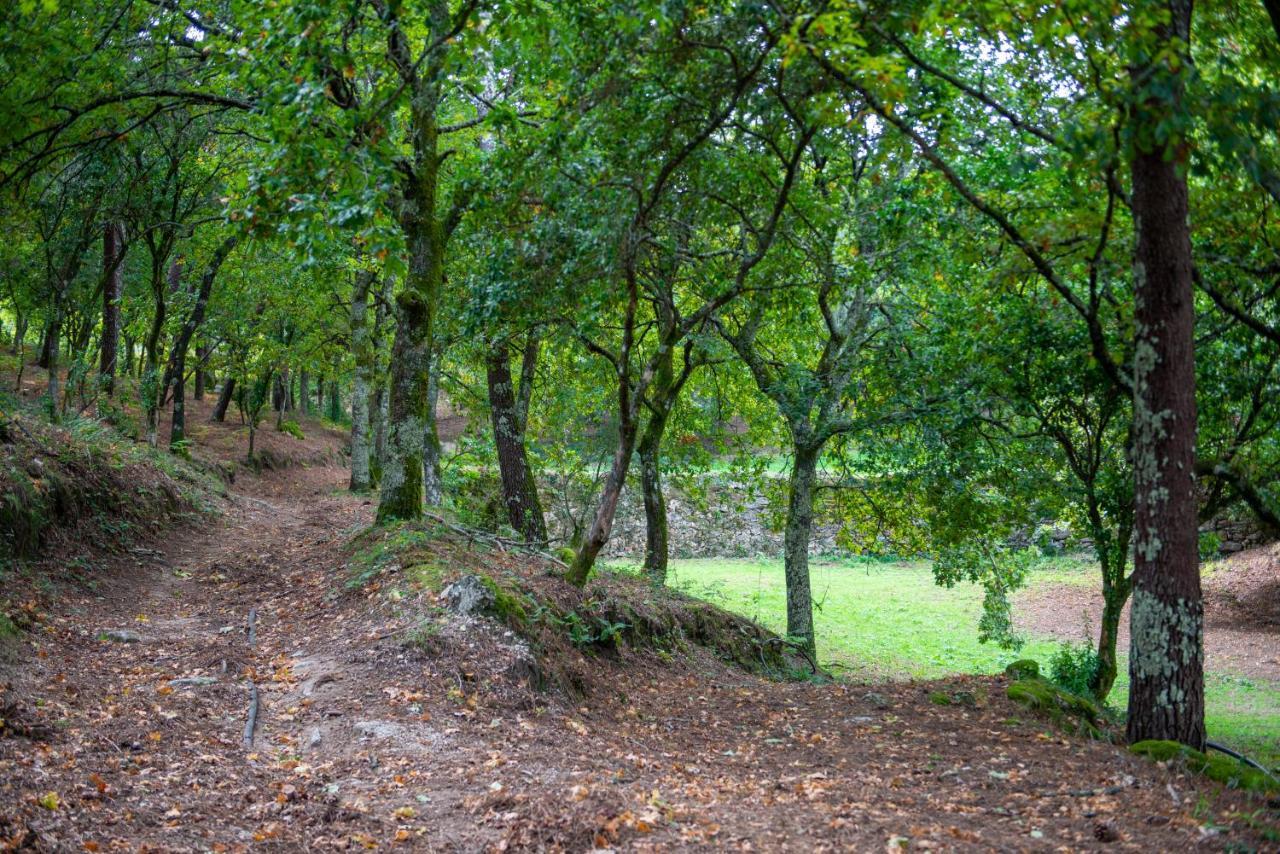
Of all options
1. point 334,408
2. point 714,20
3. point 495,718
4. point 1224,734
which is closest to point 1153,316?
point 714,20

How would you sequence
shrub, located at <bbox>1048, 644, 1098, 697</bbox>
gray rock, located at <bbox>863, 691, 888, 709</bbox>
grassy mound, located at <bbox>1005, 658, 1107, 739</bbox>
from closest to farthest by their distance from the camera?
grassy mound, located at <bbox>1005, 658, 1107, 739</bbox>
gray rock, located at <bbox>863, 691, 888, 709</bbox>
shrub, located at <bbox>1048, 644, 1098, 697</bbox>

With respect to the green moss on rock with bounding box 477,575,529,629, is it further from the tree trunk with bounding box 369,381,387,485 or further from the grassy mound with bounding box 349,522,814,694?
the tree trunk with bounding box 369,381,387,485

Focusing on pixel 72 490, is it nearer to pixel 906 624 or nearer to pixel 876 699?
pixel 876 699

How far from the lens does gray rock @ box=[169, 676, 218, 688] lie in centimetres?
602

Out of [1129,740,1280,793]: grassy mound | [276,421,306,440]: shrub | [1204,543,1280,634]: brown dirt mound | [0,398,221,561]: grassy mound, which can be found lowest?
[1204,543,1280,634]: brown dirt mound

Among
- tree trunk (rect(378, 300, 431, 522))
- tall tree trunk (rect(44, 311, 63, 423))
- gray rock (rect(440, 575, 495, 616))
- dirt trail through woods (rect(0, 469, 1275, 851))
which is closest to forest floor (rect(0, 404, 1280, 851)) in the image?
dirt trail through woods (rect(0, 469, 1275, 851))

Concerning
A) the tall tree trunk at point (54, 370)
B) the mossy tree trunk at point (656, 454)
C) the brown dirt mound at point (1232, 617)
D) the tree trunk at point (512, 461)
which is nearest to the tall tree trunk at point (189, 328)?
the tall tree trunk at point (54, 370)

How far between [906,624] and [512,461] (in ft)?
37.8

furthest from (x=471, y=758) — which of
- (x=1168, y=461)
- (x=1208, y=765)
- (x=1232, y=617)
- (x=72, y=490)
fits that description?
(x=1232, y=617)

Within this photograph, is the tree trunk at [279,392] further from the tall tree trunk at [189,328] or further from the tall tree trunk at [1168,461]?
the tall tree trunk at [1168,461]

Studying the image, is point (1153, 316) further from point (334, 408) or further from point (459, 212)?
point (334, 408)

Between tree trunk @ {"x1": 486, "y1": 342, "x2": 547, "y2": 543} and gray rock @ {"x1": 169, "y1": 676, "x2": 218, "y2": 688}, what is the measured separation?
711 centimetres

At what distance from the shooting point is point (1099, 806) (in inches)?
185

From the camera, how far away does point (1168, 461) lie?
5.58 metres
